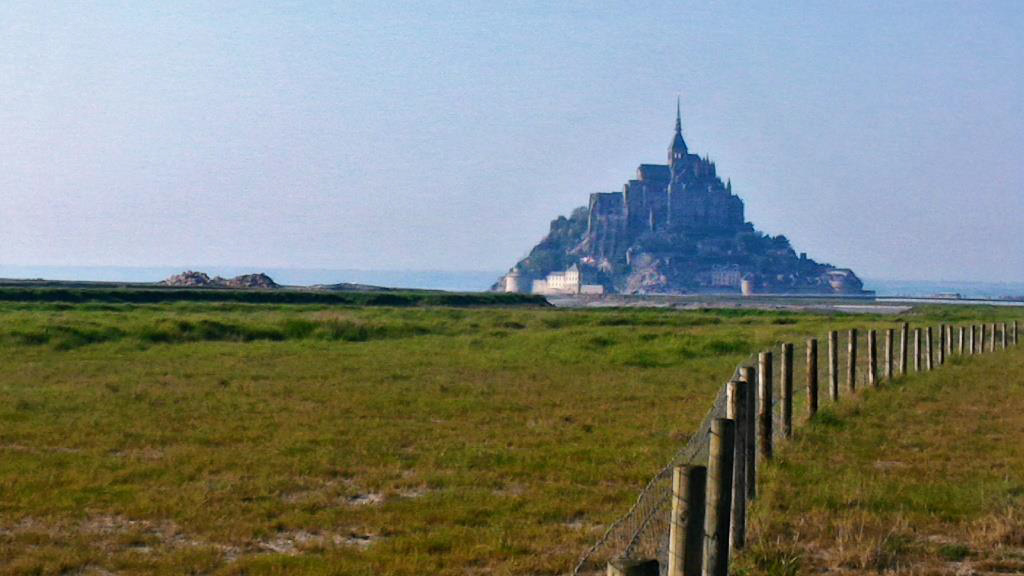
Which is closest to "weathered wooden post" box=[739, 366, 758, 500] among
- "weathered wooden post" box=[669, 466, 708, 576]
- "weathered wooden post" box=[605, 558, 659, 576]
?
"weathered wooden post" box=[669, 466, 708, 576]

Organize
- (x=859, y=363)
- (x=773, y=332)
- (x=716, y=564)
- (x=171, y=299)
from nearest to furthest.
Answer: (x=716, y=564)
(x=859, y=363)
(x=773, y=332)
(x=171, y=299)

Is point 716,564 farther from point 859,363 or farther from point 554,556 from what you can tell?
point 859,363

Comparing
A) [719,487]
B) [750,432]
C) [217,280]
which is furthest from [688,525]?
[217,280]

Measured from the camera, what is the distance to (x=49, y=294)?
77.9 meters

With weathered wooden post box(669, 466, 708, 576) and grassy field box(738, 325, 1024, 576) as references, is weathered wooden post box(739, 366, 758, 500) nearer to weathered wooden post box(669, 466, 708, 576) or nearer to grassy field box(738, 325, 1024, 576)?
grassy field box(738, 325, 1024, 576)

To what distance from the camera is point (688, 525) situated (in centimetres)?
549

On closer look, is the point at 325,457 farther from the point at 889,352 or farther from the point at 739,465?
the point at 889,352

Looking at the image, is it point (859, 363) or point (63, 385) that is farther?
point (859, 363)

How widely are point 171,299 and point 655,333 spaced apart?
50.1m

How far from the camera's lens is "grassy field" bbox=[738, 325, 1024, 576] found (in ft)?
29.9

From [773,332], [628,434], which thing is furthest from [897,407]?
Answer: [773,332]

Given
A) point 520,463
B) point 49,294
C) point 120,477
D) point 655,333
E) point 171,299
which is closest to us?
point 120,477

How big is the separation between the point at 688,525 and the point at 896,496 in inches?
268

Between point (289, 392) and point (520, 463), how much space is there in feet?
30.8
